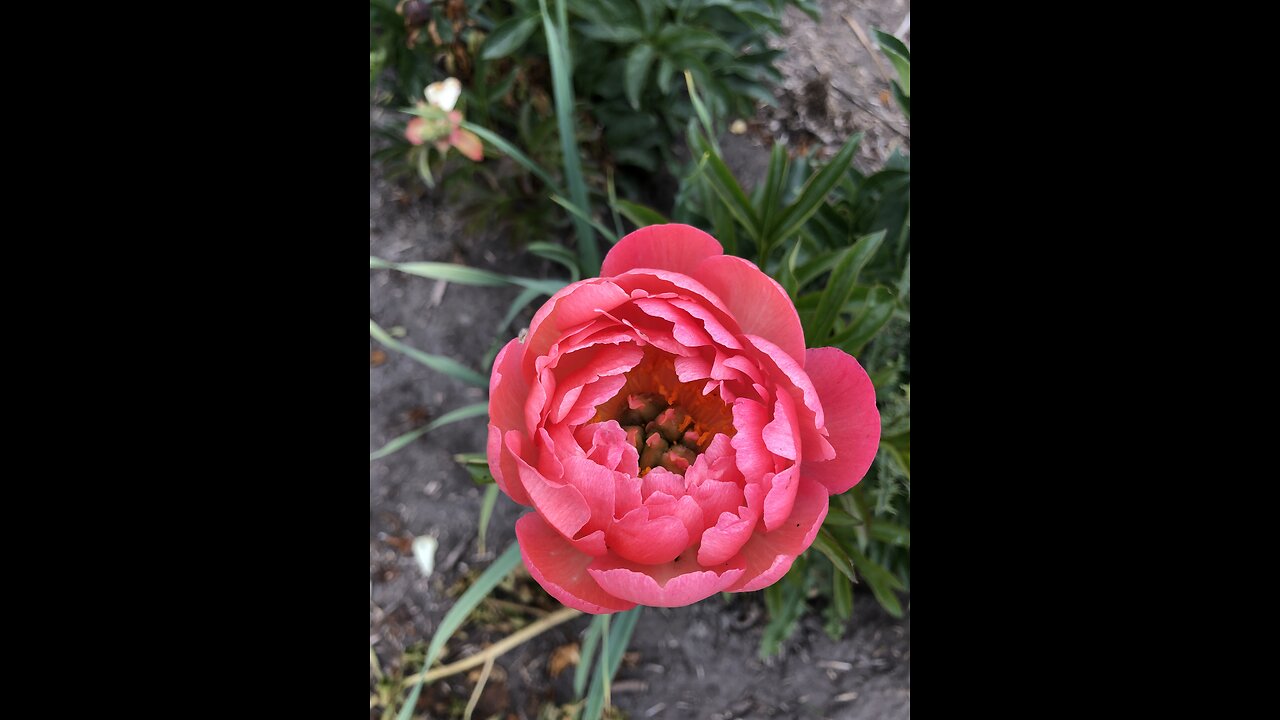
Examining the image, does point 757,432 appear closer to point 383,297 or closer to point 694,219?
point 694,219

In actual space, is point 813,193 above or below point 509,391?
above

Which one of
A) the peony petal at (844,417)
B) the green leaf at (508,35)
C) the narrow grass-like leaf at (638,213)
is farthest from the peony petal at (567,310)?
the green leaf at (508,35)

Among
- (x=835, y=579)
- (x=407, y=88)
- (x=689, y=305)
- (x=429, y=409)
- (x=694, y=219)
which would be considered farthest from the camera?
(x=429, y=409)

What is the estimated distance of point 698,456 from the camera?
895mm

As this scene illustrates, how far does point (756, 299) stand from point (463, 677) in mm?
1132

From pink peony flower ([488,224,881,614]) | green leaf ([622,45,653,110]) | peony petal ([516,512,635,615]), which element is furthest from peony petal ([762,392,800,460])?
green leaf ([622,45,653,110])

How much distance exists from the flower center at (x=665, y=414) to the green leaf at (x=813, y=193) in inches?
11.8

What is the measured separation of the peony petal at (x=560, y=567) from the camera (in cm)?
80

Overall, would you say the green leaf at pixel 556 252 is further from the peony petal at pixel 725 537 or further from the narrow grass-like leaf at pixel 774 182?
the peony petal at pixel 725 537

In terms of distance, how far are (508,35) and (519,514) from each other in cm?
95

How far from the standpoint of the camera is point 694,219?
1.37 m

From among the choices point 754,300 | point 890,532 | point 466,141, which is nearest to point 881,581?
point 890,532

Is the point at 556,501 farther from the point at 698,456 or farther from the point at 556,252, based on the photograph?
the point at 556,252

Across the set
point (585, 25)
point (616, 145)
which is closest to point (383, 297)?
point (616, 145)
